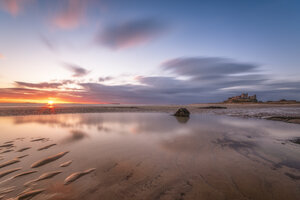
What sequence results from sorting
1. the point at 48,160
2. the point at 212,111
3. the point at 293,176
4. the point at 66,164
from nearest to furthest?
the point at 293,176
the point at 66,164
the point at 48,160
the point at 212,111

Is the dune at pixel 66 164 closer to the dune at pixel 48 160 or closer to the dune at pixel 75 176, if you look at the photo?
the dune at pixel 48 160

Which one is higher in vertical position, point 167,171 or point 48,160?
point 48,160

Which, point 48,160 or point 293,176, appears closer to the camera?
point 293,176

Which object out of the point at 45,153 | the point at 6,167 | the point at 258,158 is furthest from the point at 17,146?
the point at 258,158

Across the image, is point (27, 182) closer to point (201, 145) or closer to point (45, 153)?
point (45, 153)

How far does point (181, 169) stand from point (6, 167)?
14.9 ft

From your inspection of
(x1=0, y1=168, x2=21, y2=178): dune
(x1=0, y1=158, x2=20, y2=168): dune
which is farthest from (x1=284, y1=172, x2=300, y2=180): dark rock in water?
(x1=0, y1=158, x2=20, y2=168): dune

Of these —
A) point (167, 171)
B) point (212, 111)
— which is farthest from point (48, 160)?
point (212, 111)

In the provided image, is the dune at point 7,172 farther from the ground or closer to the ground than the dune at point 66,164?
farther from the ground

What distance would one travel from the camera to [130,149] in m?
4.35

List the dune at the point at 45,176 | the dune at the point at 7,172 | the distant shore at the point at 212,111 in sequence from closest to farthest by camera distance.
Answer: the dune at the point at 45,176, the dune at the point at 7,172, the distant shore at the point at 212,111

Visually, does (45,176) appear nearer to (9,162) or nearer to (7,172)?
(7,172)

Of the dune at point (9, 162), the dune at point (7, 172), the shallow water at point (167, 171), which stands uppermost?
the dune at point (9, 162)

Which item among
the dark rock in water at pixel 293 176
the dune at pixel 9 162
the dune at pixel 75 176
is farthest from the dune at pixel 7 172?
the dark rock in water at pixel 293 176
